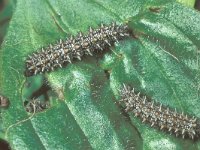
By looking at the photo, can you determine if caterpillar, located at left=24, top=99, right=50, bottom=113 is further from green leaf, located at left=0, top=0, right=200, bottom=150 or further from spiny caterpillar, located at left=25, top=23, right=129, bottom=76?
spiny caterpillar, located at left=25, top=23, right=129, bottom=76

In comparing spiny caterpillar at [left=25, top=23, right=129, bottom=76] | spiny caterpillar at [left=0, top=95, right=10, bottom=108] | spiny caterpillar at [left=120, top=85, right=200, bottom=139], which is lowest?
spiny caterpillar at [left=120, top=85, right=200, bottom=139]

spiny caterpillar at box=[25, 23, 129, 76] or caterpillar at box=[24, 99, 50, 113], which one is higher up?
spiny caterpillar at box=[25, 23, 129, 76]

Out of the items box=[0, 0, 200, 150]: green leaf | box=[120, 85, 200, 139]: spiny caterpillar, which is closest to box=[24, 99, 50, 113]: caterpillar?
box=[0, 0, 200, 150]: green leaf

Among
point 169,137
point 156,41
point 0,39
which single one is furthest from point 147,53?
point 0,39

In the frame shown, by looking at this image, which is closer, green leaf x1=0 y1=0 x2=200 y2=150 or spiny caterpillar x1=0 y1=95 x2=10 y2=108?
spiny caterpillar x1=0 y1=95 x2=10 y2=108

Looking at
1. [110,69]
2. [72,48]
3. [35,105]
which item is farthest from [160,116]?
[35,105]
